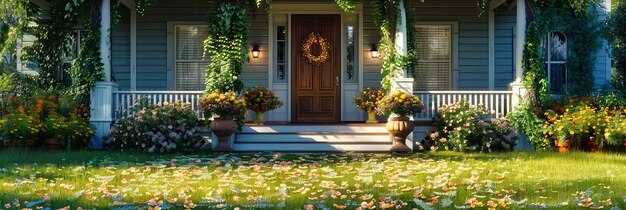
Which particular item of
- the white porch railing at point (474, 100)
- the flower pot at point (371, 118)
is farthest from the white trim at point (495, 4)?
the flower pot at point (371, 118)

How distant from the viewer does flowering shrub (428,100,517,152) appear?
12180mm

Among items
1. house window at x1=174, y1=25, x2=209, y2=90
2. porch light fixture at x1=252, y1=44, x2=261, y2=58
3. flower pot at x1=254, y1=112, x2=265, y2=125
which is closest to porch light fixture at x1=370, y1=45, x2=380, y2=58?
porch light fixture at x1=252, y1=44, x2=261, y2=58

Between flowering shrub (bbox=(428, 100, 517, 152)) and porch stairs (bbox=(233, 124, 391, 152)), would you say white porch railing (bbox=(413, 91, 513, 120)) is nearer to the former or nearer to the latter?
flowering shrub (bbox=(428, 100, 517, 152))

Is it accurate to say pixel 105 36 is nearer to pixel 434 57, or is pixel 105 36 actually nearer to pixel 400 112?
pixel 400 112

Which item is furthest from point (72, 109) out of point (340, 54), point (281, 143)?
point (340, 54)

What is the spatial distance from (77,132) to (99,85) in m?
1.06

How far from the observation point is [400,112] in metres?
12.3

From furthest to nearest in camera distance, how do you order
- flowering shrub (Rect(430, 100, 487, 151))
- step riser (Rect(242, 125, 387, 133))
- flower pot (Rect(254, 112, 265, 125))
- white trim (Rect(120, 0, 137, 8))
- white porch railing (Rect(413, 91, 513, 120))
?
1. white trim (Rect(120, 0, 137, 8))
2. flower pot (Rect(254, 112, 265, 125))
3. white porch railing (Rect(413, 91, 513, 120))
4. step riser (Rect(242, 125, 387, 133))
5. flowering shrub (Rect(430, 100, 487, 151))

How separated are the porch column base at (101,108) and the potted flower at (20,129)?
105cm

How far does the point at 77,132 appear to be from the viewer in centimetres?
1194

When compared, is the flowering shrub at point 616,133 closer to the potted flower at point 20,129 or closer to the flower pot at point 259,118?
the flower pot at point 259,118

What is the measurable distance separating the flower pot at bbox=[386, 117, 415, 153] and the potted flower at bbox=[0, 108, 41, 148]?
18.7 feet

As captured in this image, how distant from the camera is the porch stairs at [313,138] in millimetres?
12578

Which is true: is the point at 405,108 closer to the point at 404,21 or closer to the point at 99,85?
the point at 404,21
